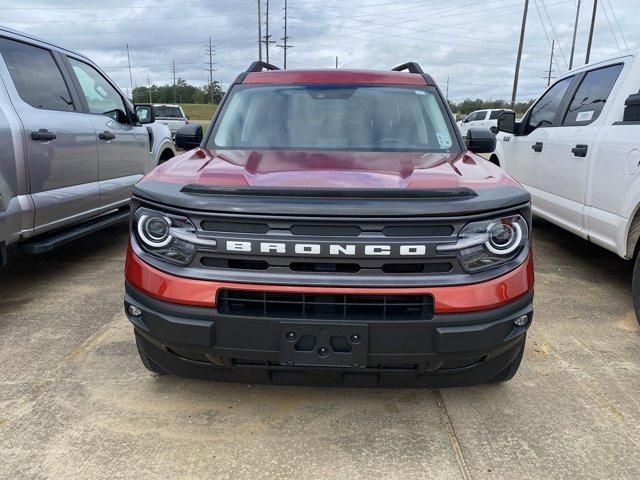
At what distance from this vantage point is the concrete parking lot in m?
2.32

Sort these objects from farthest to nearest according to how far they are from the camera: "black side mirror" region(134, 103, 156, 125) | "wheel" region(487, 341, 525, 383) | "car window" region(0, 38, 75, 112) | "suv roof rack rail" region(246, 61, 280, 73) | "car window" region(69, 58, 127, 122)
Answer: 1. "black side mirror" region(134, 103, 156, 125)
2. "car window" region(69, 58, 127, 122)
3. "suv roof rack rail" region(246, 61, 280, 73)
4. "car window" region(0, 38, 75, 112)
5. "wheel" region(487, 341, 525, 383)

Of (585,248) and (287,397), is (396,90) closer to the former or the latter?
(287,397)

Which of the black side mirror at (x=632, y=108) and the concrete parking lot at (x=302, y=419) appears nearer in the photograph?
the concrete parking lot at (x=302, y=419)

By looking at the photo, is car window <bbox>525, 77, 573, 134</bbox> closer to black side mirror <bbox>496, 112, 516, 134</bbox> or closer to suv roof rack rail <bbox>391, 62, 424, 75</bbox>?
black side mirror <bbox>496, 112, 516, 134</bbox>

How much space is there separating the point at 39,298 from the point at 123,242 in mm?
1962

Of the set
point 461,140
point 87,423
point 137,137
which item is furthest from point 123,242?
point 461,140

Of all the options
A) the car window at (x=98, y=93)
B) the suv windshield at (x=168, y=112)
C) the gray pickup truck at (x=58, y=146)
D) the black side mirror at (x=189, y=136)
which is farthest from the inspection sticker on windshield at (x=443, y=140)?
the suv windshield at (x=168, y=112)

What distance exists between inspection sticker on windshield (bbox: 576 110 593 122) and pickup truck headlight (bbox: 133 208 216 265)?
3.86 meters

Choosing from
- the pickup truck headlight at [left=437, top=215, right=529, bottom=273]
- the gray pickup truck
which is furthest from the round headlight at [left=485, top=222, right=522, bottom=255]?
the gray pickup truck

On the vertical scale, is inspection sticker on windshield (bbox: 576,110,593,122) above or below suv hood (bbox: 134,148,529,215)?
above

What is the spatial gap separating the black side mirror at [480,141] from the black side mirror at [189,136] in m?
1.98

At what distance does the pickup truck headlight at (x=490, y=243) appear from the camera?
2.24 metres

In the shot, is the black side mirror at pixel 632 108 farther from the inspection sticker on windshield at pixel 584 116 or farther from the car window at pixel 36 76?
the car window at pixel 36 76

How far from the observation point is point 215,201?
225 cm
